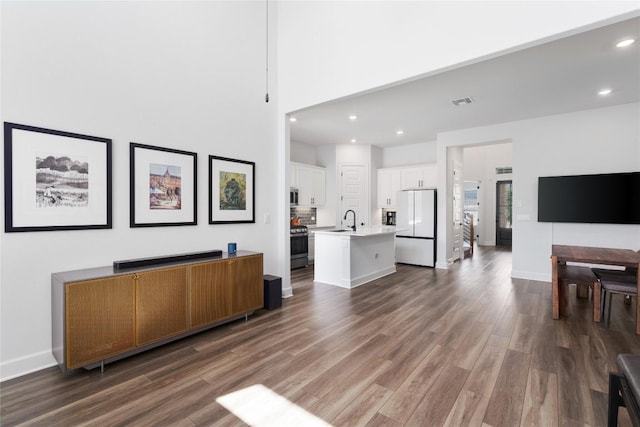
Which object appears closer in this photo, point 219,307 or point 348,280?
point 219,307

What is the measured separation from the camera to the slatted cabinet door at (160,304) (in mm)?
2605

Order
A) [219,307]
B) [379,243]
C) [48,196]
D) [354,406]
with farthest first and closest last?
[379,243] → [219,307] → [48,196] → [354,406]

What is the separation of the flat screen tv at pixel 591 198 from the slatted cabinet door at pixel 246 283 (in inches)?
194

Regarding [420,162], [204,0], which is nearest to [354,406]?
[204,0]

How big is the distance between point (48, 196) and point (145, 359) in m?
1.56

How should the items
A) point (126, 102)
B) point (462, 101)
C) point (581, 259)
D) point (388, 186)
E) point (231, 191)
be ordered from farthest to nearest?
point (388, 186) < point (462, 101) < point (231, 191) < point (581, 259) < point (126, 102)

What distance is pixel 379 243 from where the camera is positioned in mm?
5629

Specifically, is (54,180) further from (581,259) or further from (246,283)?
(581,259)

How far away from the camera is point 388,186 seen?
25.8 ft

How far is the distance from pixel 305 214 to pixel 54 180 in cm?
542

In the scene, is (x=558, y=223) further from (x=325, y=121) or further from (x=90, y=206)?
(x=90, y=206)

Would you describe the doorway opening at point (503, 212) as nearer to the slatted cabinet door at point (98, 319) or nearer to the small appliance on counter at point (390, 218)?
the small appliance on counter at point (390, 218)

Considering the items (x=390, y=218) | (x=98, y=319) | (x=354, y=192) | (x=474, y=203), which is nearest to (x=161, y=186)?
(x=98, y=319)

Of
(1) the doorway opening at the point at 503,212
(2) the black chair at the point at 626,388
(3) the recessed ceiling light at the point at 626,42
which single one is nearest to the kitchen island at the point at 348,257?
(2) the black chair at the point at 626,388
